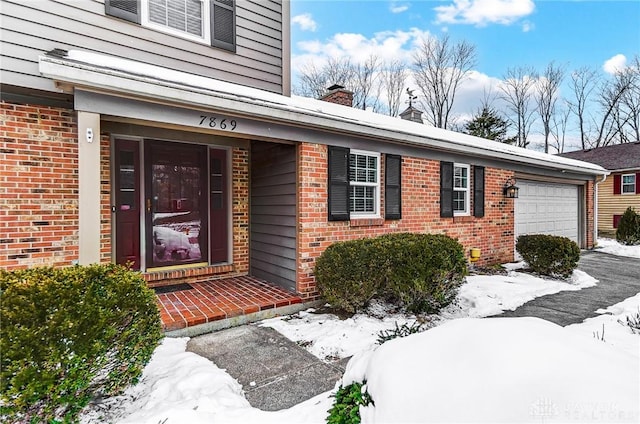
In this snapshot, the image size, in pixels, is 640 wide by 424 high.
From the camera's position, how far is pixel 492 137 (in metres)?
19.8

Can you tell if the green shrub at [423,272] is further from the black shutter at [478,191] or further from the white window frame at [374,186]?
the black shutter at [478,191]

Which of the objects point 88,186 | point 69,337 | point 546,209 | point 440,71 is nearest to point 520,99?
point 440,71

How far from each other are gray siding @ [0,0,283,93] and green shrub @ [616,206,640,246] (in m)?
12.4

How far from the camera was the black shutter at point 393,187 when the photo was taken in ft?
19.3

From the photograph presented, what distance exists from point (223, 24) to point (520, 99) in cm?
2581

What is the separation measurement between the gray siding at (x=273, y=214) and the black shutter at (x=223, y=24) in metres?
1.59

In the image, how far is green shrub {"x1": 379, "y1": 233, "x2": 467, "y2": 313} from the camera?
13.9ft

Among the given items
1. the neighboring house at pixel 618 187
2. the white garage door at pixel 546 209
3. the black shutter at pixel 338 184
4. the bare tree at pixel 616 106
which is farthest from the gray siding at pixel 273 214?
the bare tree at pixel 616 106

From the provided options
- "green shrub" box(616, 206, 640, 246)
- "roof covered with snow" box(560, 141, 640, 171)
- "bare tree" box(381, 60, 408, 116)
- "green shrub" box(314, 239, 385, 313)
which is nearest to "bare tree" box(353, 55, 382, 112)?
"bare tree" box(381, 60, 408, 116)

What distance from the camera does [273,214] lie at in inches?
213

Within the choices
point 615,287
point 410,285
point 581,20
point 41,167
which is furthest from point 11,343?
point 581,20

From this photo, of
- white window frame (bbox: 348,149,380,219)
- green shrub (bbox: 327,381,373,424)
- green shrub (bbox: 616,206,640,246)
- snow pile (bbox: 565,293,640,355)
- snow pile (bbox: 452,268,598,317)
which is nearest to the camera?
green shrub (bbox: 327,381,373,424)

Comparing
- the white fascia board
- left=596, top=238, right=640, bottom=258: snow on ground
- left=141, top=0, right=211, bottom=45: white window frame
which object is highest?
left=141, top=0, right=211, bottom=45: white window frame

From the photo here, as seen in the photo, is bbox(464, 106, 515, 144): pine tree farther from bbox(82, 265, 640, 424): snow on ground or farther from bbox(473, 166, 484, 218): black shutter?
bbox(82, 265, 640, 424): snow on ground
